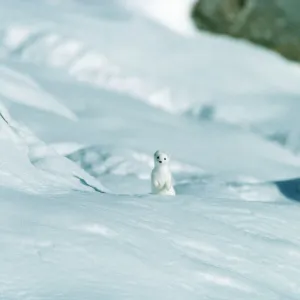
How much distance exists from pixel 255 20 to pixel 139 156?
6816 millimetres

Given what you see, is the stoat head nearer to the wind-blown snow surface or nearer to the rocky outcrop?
the wind-blown snow surface

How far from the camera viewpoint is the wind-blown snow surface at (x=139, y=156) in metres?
5.08

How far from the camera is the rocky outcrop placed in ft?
52.3

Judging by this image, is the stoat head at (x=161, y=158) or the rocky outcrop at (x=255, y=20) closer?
the stoat head at (x=161, y=158)

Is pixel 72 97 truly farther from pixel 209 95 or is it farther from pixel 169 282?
pixel 169 282

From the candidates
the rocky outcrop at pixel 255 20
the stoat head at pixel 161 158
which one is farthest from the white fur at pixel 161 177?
the rocky outcrop at pixel 255 20

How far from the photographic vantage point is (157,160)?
6.98 meters

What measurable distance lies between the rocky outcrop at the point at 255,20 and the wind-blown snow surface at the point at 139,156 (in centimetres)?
33

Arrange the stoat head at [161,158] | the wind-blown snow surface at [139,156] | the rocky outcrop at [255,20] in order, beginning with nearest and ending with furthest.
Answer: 1. the wind-blown snow surface at [139,156]
2. the stoat head at [161,158]
3. the rocky outcrop at [255,20]

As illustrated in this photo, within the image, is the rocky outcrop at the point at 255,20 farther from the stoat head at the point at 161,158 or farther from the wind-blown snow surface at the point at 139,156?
the stoat head at the point at 161,158

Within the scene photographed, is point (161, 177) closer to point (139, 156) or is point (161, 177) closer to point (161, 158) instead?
point (161, 158)

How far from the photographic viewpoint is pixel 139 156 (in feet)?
32.7

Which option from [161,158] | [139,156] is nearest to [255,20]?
[139,156]

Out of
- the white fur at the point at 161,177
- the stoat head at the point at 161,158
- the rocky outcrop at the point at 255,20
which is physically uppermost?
the rocky outcrop at the point at 255,20
